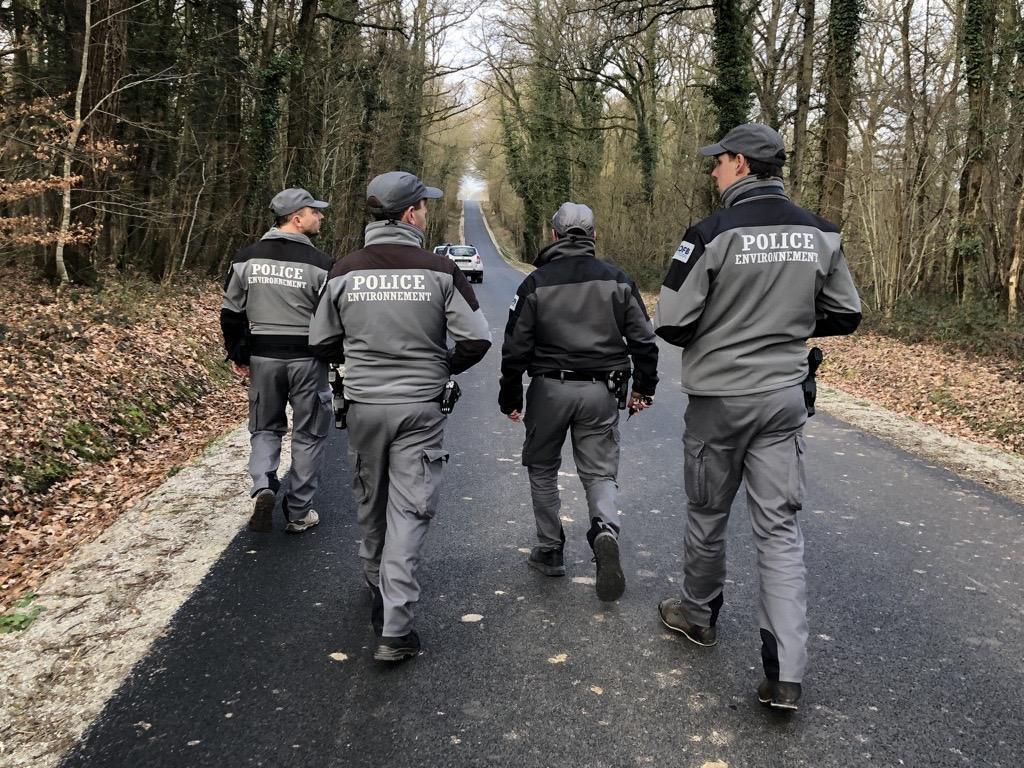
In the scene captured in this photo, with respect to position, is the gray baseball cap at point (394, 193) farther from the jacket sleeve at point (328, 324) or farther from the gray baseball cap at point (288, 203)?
the gray baseball cap at point (288, 203)

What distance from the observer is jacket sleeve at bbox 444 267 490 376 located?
377 centimetres

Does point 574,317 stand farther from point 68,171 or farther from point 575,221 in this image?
point 68,171

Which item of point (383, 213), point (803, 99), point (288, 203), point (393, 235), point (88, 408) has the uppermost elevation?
point (803, 99)

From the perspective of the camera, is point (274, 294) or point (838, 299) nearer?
point (838, 299)

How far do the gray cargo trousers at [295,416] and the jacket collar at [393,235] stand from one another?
65.8 inches

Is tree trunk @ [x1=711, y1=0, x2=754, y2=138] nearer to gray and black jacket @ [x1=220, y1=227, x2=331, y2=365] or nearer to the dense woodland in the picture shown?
the dense woodland

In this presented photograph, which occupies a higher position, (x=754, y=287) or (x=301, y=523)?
(x=754, y=287)

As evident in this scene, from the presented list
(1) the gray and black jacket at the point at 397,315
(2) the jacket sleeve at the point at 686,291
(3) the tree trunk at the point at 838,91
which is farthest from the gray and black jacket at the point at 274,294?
(3) the tree trunk at the point at 838,91

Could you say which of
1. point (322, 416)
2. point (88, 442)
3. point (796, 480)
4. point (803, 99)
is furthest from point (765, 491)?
point (803, 99)

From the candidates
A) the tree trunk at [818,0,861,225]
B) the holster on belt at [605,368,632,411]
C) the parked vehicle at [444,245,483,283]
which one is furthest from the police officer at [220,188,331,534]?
the parked vehicle at [444,245,483,283]

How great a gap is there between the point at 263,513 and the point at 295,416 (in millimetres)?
671

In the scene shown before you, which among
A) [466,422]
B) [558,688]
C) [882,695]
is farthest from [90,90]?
[882,695]

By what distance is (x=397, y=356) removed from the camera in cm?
371

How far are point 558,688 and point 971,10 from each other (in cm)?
1665
